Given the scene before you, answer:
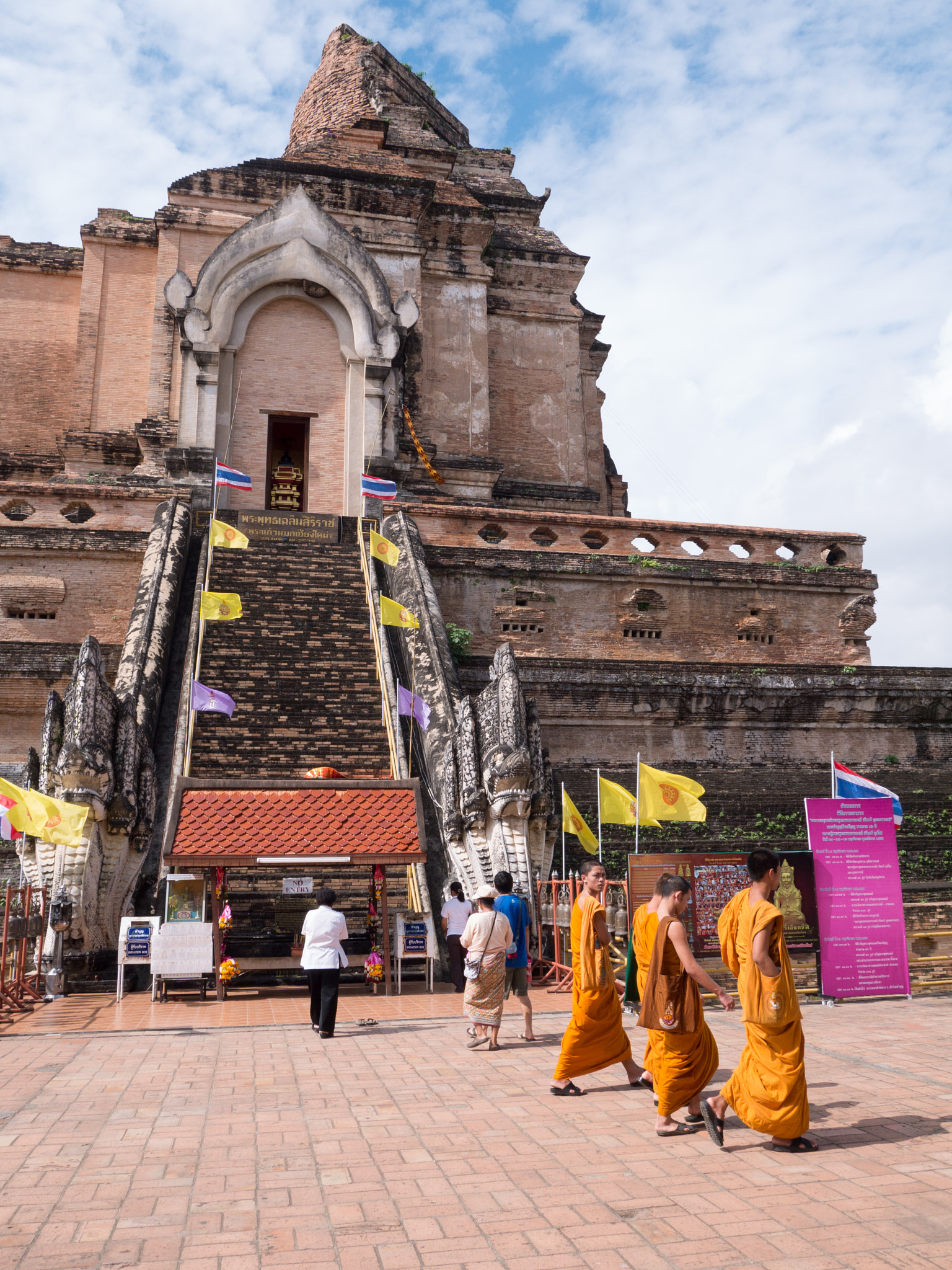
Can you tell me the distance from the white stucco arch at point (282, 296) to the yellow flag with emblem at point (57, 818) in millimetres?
11847

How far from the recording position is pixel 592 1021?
6598 millimetres

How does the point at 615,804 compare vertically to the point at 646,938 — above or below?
above

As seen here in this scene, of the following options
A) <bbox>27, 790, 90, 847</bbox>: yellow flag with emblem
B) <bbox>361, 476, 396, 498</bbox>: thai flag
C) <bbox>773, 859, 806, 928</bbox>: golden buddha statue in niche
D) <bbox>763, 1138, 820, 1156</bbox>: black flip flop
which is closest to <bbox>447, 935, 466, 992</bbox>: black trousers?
<bbox>773, 859, 806, 928</bbox>: golden buddha statue in niche

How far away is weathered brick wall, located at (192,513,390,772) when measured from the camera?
13.0 metres

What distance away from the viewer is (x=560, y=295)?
86.5 feet

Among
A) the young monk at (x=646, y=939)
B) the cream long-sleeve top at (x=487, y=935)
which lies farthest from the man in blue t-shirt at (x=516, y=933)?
the young monk at (x=646, y=939)

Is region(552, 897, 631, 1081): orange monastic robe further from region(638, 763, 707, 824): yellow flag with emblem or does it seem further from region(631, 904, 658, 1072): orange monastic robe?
region(638, 763, 707, 824): yellow flag with emblem

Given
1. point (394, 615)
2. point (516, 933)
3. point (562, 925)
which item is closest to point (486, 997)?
point (516, 933)

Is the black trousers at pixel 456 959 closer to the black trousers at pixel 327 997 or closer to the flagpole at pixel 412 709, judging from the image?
the black trousers at pixel 327 997

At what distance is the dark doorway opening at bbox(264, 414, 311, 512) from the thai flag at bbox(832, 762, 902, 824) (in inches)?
505

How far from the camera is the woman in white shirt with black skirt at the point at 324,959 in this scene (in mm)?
8336

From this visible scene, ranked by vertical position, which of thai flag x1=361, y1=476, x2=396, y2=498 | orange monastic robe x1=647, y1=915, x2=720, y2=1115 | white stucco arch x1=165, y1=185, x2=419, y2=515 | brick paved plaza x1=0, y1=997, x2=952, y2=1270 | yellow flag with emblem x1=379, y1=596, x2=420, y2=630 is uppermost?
white stucco arch x1=165, y1=185, x2=419, y2=515

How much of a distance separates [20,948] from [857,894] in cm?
743

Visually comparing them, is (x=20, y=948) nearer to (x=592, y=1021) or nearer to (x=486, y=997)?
(x=486, y=997)
